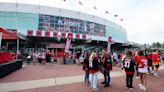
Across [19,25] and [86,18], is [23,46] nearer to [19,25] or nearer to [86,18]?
[19,25]

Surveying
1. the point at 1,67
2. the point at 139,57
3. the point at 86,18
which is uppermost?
the point at 86,18

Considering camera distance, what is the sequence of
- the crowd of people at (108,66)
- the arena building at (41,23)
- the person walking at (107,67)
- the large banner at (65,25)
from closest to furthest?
the crowd of people at (108,66) < the person walking at (107,67) < the arena building at (41,23) < the large banner at (65,25)

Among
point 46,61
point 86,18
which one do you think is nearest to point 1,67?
point 46,61

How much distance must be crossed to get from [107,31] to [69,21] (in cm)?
1517

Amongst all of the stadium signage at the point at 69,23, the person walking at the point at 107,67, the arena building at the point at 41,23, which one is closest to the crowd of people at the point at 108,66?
the person walking at the point at 107,67

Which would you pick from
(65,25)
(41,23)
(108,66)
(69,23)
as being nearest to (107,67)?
(108,66)

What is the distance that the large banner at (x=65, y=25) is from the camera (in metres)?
40.0

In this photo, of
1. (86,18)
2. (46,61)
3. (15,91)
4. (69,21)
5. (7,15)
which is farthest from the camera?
(86,18)

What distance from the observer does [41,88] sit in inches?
291

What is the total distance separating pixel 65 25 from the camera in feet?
138

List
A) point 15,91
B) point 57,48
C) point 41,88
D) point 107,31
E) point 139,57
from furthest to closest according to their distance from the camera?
point 107,31 < point 57,48 < point 139,57 < point 41,88 < point 15,91

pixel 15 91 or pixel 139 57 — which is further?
pixel 139 57

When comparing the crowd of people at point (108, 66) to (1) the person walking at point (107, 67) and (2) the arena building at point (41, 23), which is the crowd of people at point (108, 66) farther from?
(2) the arena building at point (41, 23)

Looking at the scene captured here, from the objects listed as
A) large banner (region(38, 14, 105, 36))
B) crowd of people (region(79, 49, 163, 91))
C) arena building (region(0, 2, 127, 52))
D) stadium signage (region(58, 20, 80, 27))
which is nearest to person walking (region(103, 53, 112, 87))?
crowd of people (region(79, 49, 163, 91))
